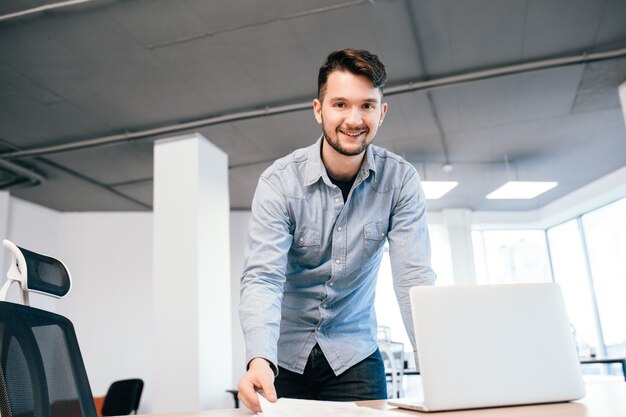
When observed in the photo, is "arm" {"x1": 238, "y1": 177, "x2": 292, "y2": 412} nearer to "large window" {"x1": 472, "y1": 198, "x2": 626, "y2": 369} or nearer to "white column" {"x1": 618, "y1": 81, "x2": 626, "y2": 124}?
"white column" {"x1": 618, "y1": 81, "x2": 626, "y2": 124}

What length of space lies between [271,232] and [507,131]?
15.1ft

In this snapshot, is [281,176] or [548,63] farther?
[548,63]

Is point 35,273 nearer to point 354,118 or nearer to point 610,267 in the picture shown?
point 354,118

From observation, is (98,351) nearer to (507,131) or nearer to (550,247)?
(507,131)

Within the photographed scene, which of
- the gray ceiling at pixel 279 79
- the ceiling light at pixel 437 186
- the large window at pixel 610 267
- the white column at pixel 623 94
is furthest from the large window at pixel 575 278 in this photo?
the white column at pixel 623 94

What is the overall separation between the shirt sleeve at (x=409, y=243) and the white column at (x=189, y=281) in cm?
298

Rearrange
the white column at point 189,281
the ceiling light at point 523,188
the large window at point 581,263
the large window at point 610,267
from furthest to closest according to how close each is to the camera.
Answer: the large window at point 581,263 < the large window at point 610,267 < the ceiling light at point 523,188 < the white column at point 189,281

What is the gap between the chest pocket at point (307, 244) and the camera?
1453 mm

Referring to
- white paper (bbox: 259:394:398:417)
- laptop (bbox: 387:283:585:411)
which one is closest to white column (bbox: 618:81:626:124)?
laptop (bbox: 387:283:585:411)

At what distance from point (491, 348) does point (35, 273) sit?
941 mm

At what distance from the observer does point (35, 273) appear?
1.13 metres

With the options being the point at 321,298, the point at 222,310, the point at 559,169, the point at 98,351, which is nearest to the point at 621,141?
the point at 559,169

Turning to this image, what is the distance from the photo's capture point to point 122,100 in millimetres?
4277

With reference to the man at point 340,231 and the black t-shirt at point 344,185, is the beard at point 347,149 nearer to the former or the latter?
the man at point 340,231
